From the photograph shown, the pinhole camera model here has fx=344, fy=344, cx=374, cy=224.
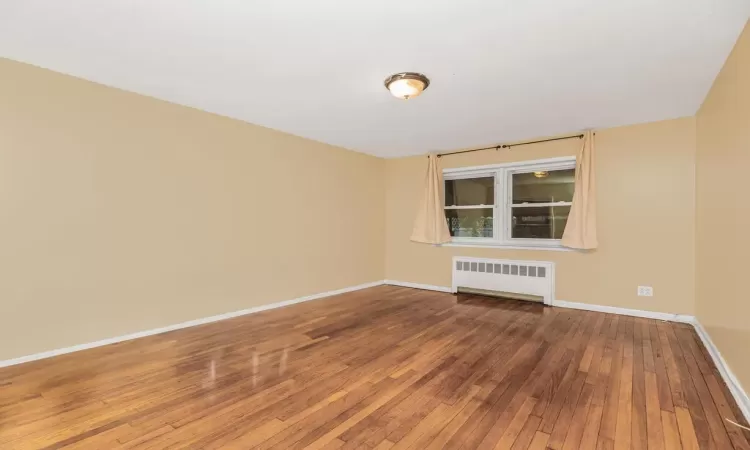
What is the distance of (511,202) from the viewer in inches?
196

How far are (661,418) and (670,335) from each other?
188cm

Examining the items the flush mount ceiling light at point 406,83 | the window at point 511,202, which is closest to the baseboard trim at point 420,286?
the window at point 511,202

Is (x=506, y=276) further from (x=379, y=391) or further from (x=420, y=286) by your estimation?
(x=379, y=391)

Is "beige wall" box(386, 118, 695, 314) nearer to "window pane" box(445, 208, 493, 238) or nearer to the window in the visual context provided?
the window

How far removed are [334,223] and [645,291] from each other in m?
4.00

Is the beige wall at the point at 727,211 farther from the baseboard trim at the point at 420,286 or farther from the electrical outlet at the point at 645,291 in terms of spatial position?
the baseboard trim at the point at 420,286

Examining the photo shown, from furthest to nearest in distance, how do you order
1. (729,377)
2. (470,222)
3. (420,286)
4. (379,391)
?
(420,286), (470,222), (729,377), (379,391)

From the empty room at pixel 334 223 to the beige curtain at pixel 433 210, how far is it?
21.7 inches

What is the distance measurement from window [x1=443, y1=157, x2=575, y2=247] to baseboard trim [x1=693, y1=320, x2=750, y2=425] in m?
1.85

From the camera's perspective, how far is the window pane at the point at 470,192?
→ 5184 mm

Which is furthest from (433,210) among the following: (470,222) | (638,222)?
(638,222)

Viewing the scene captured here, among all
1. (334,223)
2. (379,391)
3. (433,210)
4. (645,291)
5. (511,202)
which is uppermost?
(511,202)

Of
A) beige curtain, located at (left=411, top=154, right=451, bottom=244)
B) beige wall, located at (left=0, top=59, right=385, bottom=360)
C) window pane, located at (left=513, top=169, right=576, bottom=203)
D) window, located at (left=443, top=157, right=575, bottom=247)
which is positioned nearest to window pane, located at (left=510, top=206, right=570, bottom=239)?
window, located at (left=443, top=157, right=575, bottom=247)

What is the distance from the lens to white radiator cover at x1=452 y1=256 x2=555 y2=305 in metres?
4.54
